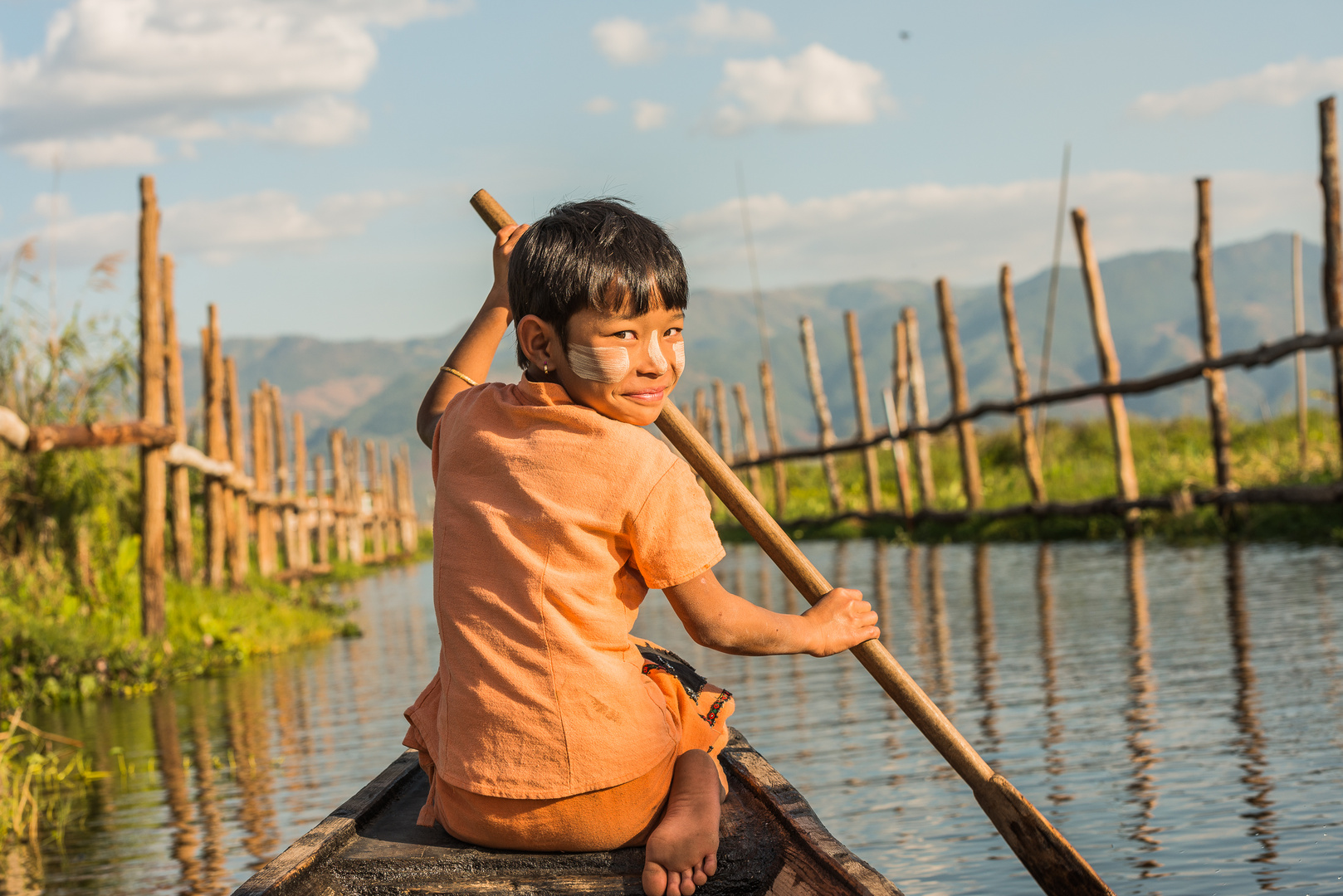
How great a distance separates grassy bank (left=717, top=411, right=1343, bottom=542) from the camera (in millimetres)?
11586

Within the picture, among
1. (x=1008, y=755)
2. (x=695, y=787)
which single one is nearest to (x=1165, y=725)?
(x=1008, y=755)

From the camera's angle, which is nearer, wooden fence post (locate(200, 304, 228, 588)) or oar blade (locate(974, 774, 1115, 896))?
oar blade (locate(974, 774, 1115, 896))

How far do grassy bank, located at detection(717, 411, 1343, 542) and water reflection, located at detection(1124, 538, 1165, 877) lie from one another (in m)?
3.68

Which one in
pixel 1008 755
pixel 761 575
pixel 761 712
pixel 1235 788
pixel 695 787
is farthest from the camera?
pixel 761 575

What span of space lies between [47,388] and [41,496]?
99cm

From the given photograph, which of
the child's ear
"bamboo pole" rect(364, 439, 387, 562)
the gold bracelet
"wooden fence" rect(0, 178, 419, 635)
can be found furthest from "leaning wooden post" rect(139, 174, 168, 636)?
"bamboo pole" rect(364, 439, 387, 562)

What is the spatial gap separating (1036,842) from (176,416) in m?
9.98

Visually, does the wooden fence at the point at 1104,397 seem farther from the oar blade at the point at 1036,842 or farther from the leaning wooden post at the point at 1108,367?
the oar blade at the point at 1036,842

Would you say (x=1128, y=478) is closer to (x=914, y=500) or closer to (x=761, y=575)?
(x=761, y=575)

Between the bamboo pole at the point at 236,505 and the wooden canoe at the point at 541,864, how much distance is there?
35.6 feet

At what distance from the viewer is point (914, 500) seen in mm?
20672

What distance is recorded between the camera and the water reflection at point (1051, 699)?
418 centimetres

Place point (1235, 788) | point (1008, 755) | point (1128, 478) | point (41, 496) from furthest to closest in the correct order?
point (1128, 478) < point (41, 496) < point (1008, 755) < point (1235, 788)

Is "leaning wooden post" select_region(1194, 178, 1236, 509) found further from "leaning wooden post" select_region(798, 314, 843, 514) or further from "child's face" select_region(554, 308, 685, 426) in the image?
"child's face" select_region(554, 308, 685, 426)
